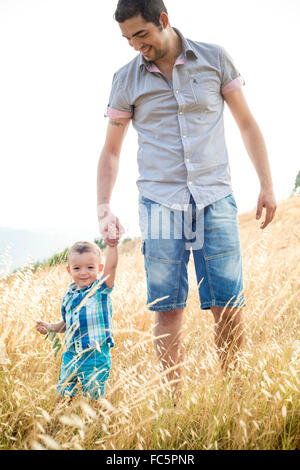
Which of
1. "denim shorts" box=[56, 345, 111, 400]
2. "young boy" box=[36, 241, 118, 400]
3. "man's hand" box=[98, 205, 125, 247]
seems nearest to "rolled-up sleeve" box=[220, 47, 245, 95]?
"man's hand" box=[98, 205, 125, 247]

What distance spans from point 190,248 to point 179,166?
1.43 ft

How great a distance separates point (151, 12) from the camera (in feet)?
7.18

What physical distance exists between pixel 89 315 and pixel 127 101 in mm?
1155

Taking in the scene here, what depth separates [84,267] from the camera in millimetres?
2279

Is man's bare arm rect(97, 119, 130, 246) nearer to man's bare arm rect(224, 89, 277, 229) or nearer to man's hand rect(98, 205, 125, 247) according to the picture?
man's hand rect(98, 205, 125, 247)

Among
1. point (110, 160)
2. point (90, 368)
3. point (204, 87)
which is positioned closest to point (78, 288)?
point (90, 368)

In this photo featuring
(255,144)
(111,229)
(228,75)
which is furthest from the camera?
(255,144)

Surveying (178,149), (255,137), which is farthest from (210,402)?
(255,137)

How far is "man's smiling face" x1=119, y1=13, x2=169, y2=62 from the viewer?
2.19 metres

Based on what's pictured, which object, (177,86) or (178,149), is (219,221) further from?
(177,86)

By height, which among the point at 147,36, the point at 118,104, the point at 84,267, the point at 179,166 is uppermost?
the point at 147,36

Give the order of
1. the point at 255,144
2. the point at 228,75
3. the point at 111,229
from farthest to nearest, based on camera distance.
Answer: the point at 255,144 → the point at 228,75 → the point at 111,229

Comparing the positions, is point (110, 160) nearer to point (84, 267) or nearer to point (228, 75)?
point (84, 267)
